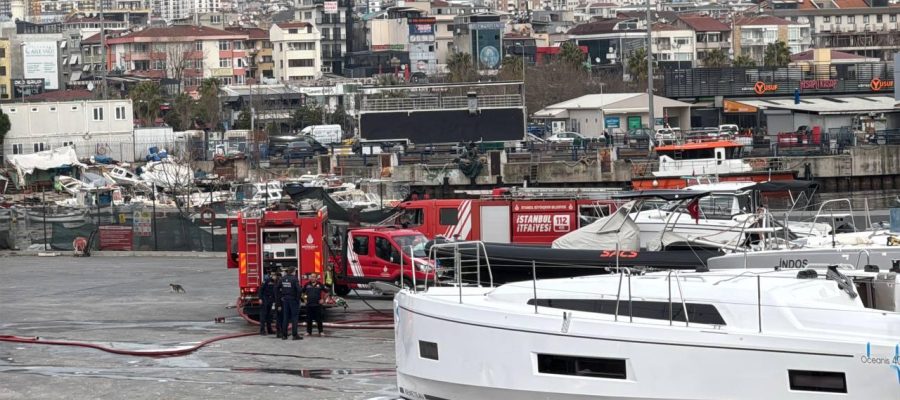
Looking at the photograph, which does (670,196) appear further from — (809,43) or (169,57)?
(809,43)

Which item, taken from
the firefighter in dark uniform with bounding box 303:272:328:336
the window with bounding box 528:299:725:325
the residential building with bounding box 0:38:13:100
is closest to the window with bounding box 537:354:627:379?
the window with bounding box 528:299:725:325

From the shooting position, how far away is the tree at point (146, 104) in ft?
345

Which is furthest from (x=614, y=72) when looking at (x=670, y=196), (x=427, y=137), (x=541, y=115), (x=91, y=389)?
(x=91, y=389)

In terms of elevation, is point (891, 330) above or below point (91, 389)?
above

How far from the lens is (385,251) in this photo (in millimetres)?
30656

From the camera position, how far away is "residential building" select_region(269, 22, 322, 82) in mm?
160875

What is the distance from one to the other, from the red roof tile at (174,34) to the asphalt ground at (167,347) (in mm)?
120725

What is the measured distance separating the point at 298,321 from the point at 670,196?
26.2 ft

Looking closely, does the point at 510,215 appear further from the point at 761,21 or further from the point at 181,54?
the point at 761,21

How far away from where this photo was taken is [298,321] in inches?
1020

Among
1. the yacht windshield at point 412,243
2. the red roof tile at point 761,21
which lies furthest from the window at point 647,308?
the red roof tile at point 761,21

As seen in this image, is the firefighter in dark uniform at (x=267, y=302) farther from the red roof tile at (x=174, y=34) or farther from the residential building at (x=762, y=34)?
the residential building at (x=762, y=34)

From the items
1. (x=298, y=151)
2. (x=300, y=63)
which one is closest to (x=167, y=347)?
(x=298, y=151)

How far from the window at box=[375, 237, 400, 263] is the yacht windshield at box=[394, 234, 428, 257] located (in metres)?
0.16
